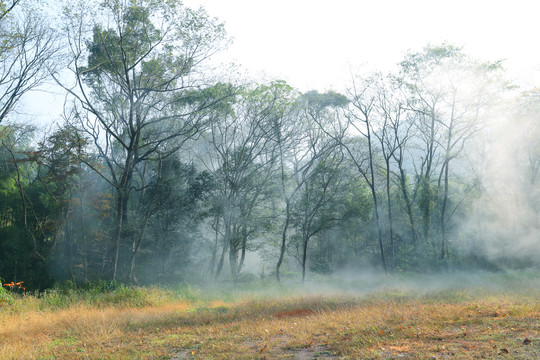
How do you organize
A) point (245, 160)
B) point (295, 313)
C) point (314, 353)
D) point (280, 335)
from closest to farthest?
point (314, 353) < point (280, 335) < point (295, 313) < point (245, 160)

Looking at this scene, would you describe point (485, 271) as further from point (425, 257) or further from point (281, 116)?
point (281, 116)

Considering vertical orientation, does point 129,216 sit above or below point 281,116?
below

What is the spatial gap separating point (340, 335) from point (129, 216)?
21951 millimetres

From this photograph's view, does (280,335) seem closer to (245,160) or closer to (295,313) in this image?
(295,313)

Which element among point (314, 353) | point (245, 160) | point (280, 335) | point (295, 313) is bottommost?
point (295, 313)

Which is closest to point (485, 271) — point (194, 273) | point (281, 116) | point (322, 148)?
point (322, 148)

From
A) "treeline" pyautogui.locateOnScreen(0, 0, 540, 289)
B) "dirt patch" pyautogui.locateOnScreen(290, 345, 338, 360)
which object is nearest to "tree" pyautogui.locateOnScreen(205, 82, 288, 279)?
"treeline" pyautogui.locateOnScreen(0, 0, 540, 289)

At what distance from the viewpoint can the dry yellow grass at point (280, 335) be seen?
5.32 m

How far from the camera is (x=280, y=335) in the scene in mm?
7020

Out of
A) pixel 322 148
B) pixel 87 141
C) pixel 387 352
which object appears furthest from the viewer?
pixel 322 148

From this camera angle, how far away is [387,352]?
507 centimetres

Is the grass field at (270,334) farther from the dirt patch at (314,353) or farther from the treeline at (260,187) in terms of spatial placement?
the treeline at (260,187)

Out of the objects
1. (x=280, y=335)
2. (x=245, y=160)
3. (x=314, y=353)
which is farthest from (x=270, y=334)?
(x=245, y=160)

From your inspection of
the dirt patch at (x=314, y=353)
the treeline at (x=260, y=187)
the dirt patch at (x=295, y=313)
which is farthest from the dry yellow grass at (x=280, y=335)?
the treeline at (x=260, y=187)
